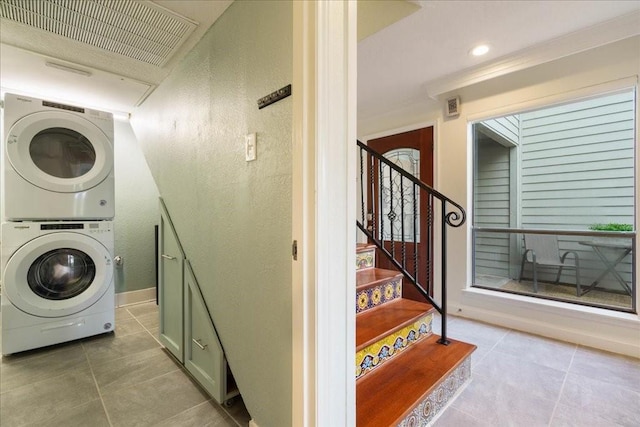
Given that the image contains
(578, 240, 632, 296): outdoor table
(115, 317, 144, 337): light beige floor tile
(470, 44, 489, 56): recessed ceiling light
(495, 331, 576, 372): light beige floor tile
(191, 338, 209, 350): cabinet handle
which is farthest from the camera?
(115, 317, 144, 337): light beige floor tile

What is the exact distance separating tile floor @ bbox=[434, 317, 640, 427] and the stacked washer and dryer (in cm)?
282

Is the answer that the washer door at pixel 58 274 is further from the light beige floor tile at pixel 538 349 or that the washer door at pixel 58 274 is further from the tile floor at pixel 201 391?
the light beige floor tile at pixel 538 349

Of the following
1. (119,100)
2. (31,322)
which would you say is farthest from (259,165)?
(119,100)

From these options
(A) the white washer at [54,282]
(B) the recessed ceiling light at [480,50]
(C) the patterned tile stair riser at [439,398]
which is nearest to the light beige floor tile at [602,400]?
(C) the patterned tile stair riser at [439,398]

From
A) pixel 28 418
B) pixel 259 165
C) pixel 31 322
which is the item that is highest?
pixel 259 165

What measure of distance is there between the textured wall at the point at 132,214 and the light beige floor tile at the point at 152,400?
2072 millimetres

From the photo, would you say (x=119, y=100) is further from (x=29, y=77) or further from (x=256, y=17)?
(x=256, y=17)

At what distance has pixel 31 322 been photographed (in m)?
2.19

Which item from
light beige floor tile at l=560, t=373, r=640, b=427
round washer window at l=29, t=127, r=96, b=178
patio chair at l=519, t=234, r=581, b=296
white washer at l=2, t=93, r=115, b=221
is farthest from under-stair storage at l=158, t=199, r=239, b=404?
patio chair at l=519, t=234, r=581, b=296

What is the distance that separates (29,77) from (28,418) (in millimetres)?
2626

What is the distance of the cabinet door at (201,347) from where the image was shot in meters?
1.57

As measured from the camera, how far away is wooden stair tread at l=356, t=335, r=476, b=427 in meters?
1.28

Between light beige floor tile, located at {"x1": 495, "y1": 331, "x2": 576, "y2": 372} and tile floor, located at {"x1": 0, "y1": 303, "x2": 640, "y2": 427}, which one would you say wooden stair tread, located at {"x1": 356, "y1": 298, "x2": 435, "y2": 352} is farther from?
light beige floor tile, located at {"x1": 495, "y1": 331, "x2": 576, "y2": 372}

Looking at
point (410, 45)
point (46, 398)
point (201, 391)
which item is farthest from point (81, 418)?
point (410, 45)
